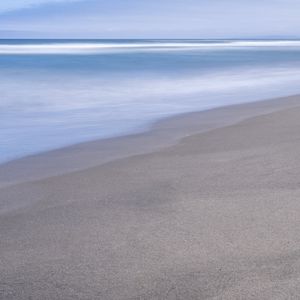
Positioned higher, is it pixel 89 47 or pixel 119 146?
pixel 119 146

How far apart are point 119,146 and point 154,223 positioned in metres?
3.59

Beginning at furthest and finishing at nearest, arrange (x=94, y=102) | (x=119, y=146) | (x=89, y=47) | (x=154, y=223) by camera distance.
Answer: (x=89, y=47), (x=94, y=102), (x=119, y=146), (x=154, y=223)

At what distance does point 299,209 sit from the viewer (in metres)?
4.53

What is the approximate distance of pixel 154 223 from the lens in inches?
173

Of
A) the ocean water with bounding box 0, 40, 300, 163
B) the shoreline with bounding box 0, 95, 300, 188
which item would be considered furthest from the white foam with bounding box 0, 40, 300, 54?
the shoreline with bounding box 0, 95, 300, 188

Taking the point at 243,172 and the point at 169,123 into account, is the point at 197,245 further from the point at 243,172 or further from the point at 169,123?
the point at 169,123

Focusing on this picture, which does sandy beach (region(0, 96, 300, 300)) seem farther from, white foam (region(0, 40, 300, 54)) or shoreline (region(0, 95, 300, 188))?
white foam (region(0, 40, 300, 54))

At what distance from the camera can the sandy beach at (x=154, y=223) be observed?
3.40 metres

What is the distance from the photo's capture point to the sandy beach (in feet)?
11.1

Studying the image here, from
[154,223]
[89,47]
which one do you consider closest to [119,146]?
[154,223]

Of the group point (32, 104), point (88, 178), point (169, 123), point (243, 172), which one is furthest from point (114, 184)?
point (32, 104)

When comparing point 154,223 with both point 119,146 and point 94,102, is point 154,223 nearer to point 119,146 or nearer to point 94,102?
point 119,146

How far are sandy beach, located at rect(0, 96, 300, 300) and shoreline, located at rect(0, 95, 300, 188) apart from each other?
0.13 ft

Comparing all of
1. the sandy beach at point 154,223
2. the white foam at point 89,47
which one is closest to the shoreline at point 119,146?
the sandy beach at point 154,223
